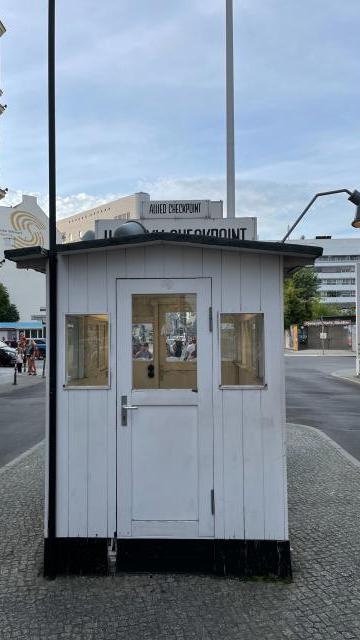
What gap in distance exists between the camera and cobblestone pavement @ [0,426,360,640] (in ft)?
10.5

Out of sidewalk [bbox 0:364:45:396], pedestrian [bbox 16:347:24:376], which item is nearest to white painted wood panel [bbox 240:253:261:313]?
sidewalk [bbox 0:364:45:396]

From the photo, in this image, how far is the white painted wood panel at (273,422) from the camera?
3.97 meters

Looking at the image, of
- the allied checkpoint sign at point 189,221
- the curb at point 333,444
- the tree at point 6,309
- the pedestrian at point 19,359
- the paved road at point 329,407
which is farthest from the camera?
the tree at point 6,309

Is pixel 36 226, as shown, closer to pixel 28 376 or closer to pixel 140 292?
pixel 28 376

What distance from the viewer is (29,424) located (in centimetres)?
1137

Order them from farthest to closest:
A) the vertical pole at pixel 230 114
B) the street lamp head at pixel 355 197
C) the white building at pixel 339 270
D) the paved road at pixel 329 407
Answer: the white building at pixel 339 270 < the paved road at pixel 329 407 < the street lamp head at pixel 355 197 < the vertical pole at pixel 230 114

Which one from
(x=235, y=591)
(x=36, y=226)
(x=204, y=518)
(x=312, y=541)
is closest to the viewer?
(x=235, y=591)

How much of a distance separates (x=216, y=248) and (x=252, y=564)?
244cm

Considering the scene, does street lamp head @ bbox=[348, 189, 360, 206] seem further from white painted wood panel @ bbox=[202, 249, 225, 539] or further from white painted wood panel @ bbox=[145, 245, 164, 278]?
Answer: white painted wood panel @ bbox=[145, 245, 164, 278]

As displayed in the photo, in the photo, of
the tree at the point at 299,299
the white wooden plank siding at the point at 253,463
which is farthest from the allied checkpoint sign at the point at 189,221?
the tree at the point at 299,299

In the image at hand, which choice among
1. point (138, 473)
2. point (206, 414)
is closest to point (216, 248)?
point (206, 414)

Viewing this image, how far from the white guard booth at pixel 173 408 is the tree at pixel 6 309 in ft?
235

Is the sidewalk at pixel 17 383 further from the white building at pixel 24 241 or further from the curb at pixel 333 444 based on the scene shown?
the white building at pixel 24 241

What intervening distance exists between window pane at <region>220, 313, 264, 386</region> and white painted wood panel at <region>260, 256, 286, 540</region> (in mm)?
78
